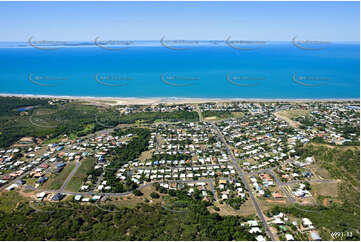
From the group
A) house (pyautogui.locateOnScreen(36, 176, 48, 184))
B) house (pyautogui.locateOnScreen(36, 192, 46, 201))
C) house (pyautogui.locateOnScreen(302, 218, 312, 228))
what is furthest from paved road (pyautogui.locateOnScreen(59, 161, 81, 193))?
house (pyautogui.locateOnScreen(302, 218, 312, 228))

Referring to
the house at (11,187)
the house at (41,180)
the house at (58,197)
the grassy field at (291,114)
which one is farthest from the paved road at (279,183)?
the house at (11,187)

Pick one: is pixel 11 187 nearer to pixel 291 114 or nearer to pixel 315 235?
pixel 315 235

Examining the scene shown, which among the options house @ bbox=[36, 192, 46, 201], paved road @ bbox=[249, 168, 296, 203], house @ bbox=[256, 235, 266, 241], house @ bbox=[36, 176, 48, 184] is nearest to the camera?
house @ bbox=[256, 235, 266, 241]

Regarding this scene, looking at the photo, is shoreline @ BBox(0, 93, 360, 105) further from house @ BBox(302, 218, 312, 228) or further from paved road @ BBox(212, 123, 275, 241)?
house @ BBox(302, 218, 312, 228)

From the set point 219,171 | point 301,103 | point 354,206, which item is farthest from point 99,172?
point 301,103

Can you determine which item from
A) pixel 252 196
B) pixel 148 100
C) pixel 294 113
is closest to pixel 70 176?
pixel 252 196

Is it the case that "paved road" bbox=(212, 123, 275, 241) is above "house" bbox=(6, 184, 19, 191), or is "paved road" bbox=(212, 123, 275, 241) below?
below

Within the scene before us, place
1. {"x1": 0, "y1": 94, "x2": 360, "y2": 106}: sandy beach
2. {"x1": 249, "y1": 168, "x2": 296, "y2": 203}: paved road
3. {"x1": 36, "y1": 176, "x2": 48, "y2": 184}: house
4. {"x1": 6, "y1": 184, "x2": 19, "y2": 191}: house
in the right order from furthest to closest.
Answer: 1. {"x1": 0, "y1": 94, "x2": 360, "y2": 106}: sandy beach
2. {"x1": 36, "y1": 176, "x2": 48, "y2": 184}: house
3. {"x1": 6, "y1": 184, "x2": 19, "y2": 191}: house
4. {"x1": 249, "y1": 168, "x2": 296, "y2": 203}: paved road

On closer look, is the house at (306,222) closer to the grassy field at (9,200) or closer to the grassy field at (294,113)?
the grassy field at (9,200)
